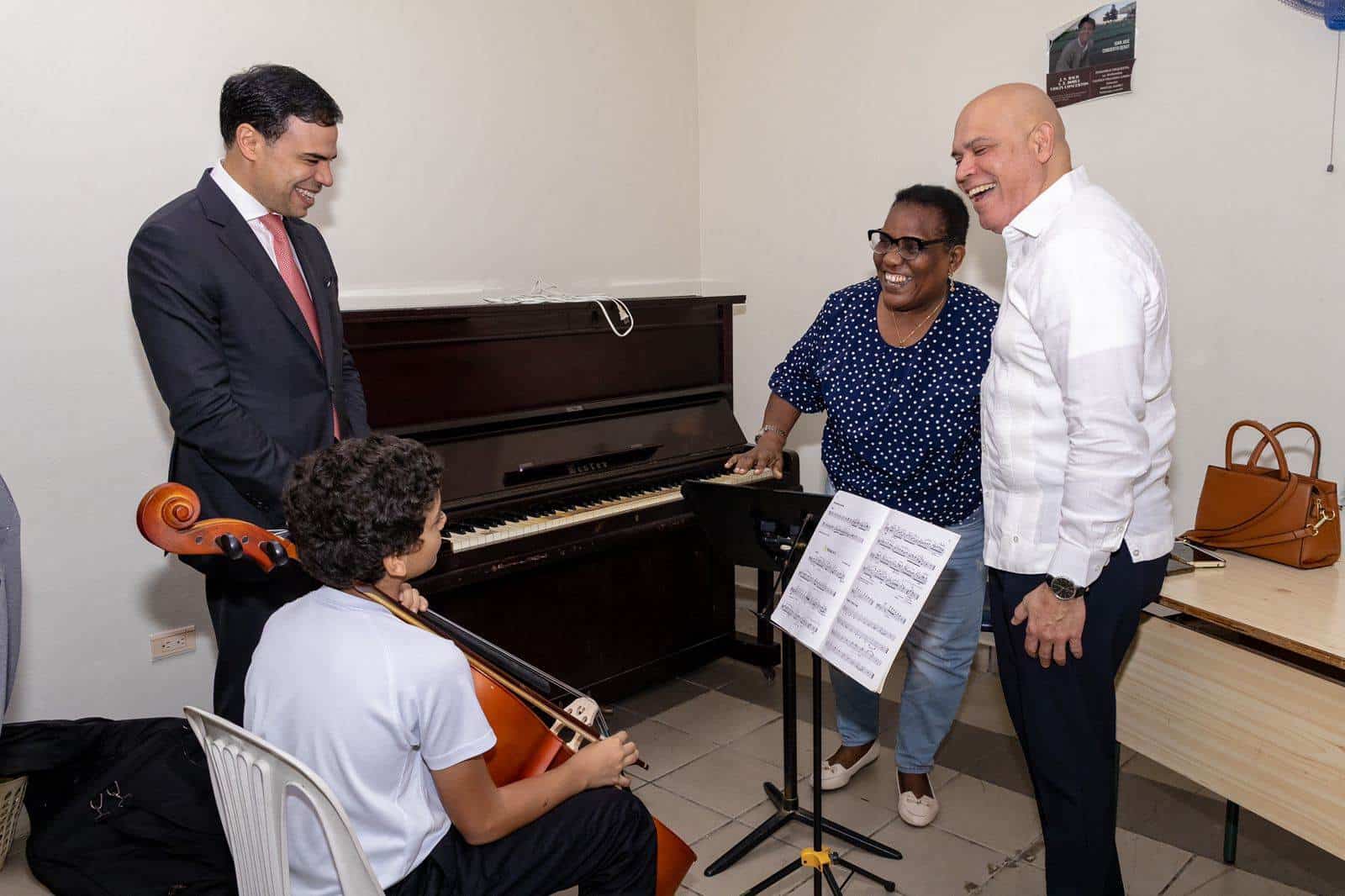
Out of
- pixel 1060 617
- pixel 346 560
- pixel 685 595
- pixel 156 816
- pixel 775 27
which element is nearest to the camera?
pixel 346 560

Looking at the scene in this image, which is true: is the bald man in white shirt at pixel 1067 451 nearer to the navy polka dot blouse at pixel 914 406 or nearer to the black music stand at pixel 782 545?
the black music stand at pixel 782 545

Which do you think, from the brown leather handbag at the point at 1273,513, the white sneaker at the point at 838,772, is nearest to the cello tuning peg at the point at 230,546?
the white sneaker at the point at 838,772

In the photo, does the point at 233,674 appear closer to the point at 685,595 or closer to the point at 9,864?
the point at 9,864

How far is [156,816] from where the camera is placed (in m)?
2.38

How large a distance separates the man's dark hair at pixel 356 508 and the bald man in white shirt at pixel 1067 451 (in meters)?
1.00

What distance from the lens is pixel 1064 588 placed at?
5.56ft

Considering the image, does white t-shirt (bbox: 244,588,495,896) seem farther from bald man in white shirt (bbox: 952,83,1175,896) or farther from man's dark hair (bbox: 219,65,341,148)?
man's dark hair (bbox: 219,65,341,148)

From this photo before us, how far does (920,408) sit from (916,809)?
3.40 feet

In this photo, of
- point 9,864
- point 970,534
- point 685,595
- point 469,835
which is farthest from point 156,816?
point 970,534

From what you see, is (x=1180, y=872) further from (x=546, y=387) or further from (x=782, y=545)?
(x=546, y=387)

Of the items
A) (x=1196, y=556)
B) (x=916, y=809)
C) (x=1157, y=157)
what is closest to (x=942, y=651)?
(x=916, y=809)

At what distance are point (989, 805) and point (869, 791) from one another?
0.31m

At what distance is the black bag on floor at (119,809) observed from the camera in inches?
89.1

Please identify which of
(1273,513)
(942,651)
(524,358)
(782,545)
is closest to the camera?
(782,545)
